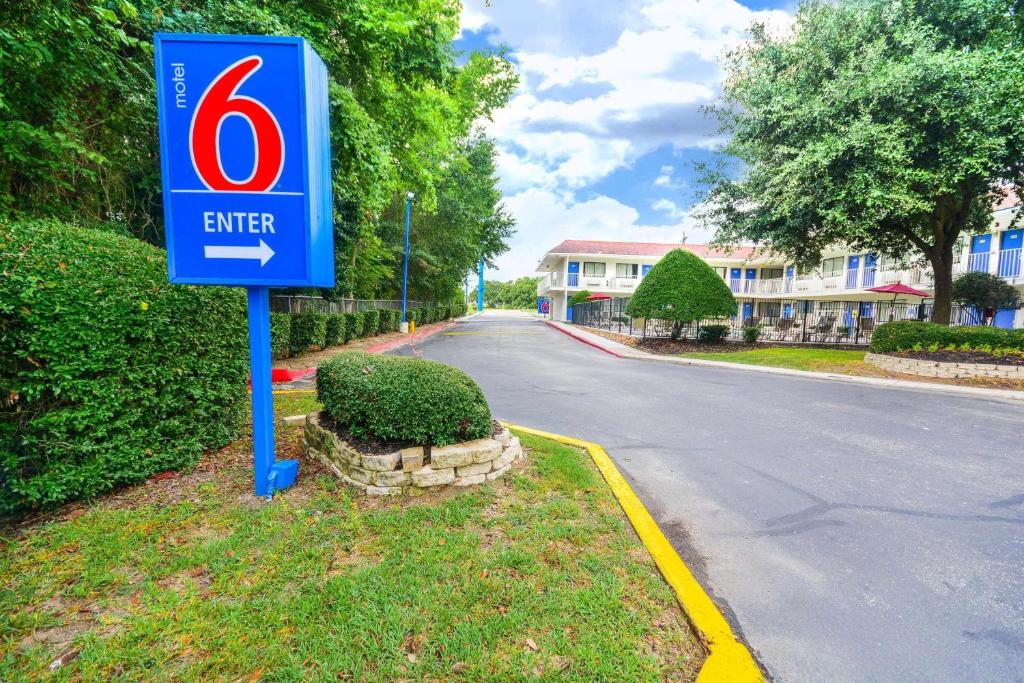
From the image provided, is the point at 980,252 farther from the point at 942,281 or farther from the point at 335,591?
the point at 335,591

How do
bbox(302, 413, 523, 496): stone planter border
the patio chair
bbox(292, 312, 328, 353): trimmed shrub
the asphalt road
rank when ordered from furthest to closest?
1. the patio chair
2. bbox(292, 312, 328, 353): trimmed shrub
3. bbox(302, 413, 523, 496): stone planter border
4. the asphalt road

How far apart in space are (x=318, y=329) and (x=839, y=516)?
12.0 m

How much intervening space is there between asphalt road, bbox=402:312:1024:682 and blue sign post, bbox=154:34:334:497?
3.57 metres

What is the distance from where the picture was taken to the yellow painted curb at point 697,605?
1.99 metres

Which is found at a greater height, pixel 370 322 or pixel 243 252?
pixel 243 252

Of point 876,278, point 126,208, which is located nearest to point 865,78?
point 126,208

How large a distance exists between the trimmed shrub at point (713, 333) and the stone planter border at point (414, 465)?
16.3 m

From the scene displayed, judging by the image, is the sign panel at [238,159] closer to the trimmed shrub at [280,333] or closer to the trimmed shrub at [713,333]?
the trimmed shrub at [280,333]

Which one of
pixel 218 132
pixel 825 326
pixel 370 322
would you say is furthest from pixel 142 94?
pixel 825 326

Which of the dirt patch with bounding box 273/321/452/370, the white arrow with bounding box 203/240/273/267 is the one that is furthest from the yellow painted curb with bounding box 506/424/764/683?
the dirt patch with bounding box 273/321/452/370

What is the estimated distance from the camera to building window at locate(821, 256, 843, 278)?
29.7m

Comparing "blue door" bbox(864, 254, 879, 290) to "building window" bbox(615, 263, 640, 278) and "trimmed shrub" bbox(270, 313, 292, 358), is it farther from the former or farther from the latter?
"trimmed shrub" bbox(270, 313, 292, 358)

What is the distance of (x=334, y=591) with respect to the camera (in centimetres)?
237

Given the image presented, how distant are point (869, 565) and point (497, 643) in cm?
256
